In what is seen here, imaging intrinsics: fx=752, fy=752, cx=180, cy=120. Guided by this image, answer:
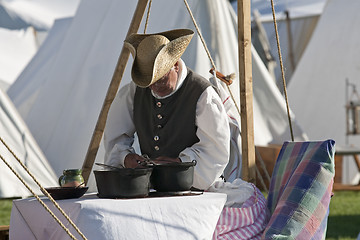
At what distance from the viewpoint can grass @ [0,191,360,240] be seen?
5109mm

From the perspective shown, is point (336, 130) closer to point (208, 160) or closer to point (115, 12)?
point (115, 12)

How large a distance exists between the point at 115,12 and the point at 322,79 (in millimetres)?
4015

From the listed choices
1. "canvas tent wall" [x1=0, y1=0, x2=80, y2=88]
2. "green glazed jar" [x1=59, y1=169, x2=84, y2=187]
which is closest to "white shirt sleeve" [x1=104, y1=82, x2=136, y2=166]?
"green glazed jar" [x1=59, y1=169, x2=84, y2=187]

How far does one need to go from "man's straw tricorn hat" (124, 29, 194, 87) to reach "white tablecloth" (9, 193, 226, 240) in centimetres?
58

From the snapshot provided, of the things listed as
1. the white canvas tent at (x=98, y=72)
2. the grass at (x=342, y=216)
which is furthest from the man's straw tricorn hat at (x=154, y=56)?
the white canvas tent at (x=98, y=72)

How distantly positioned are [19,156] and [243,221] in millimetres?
3256

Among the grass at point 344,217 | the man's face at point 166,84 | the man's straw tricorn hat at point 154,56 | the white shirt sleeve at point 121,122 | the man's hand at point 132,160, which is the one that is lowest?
the grass at point 344,217

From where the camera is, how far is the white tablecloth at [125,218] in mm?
2477

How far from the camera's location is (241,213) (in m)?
2.94

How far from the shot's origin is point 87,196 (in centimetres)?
280

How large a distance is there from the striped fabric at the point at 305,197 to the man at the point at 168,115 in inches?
11.7

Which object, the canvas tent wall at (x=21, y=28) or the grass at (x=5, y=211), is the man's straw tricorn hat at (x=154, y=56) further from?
the canvas tent wall at (x=21, y=28)

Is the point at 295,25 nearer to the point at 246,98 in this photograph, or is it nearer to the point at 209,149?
the point at 246,98

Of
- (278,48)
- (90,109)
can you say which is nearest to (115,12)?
(90,109)
